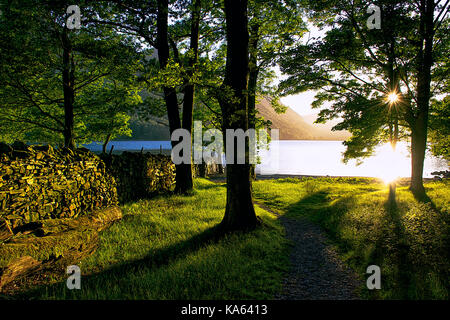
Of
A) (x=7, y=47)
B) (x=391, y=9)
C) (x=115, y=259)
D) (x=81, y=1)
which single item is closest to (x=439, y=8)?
(x=391, y=9)

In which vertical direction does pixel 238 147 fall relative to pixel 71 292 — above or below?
above

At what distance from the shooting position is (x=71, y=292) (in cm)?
386

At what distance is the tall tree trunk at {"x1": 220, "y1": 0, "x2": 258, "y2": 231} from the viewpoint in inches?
271

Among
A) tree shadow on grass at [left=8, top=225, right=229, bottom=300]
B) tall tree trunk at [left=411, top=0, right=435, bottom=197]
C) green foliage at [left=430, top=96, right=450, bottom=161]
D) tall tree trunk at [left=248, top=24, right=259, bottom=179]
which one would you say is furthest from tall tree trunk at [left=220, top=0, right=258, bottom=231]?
green foliage at [left=430, top=96, right=450, bottom=161]

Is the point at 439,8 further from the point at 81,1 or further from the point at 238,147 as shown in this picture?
the point at 81,1

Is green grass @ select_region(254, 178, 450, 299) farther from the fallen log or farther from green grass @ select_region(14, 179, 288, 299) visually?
the fallen log

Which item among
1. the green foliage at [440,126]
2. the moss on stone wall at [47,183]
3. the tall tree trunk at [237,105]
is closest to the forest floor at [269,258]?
the tall tree trunk at [237,105]

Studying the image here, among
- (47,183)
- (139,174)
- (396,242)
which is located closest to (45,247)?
(47,183)

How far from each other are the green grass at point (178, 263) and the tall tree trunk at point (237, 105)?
676 mm

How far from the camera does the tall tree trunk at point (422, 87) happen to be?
11484mm

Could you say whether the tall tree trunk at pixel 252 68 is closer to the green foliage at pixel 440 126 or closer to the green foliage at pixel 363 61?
the green foliage at pixel 363 61

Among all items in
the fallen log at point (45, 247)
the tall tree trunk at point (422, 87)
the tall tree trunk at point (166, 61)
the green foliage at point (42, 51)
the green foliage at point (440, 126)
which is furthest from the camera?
the green foliage at point (440, 126)

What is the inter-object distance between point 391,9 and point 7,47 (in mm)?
17882

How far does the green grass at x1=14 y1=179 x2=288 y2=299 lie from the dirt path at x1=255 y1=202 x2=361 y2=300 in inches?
10.4
